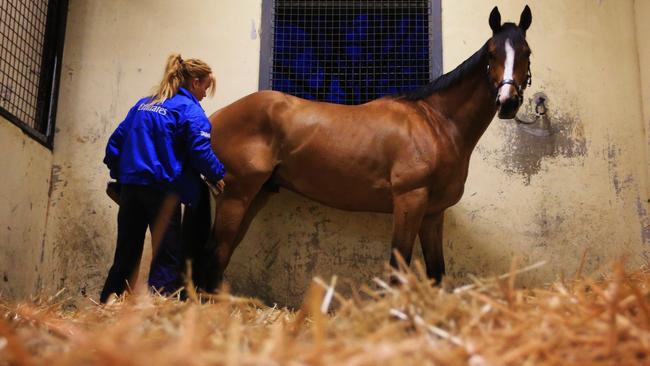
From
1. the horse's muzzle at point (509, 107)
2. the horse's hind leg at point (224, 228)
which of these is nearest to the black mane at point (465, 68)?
the horse's muzzle at point (509, 107)

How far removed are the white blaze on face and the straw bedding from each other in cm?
164

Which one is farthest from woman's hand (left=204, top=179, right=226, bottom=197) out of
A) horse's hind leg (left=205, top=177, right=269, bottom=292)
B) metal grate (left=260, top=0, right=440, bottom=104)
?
metal grate (left=260, top=0, right=440, bottom=104)

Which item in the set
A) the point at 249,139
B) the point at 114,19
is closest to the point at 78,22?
the point at 114,19

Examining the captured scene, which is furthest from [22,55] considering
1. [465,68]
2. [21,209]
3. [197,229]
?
[465,68]

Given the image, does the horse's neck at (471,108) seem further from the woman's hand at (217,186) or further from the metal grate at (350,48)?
the woman's hand at (217,186)

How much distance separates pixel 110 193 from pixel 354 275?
4.94 feet

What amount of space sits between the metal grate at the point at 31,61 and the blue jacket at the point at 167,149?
81 centimetres

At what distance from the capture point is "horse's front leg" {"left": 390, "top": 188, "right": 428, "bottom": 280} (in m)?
3.10

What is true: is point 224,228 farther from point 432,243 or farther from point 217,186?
point 432,243

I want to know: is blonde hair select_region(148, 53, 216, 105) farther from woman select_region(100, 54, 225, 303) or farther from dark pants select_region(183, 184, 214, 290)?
dark pants select_region(183, 184, 214, 290)

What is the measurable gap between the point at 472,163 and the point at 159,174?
1.99m

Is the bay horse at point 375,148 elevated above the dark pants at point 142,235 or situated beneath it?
elevated above

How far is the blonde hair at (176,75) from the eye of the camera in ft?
10.3

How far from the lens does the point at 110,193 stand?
327 cm
